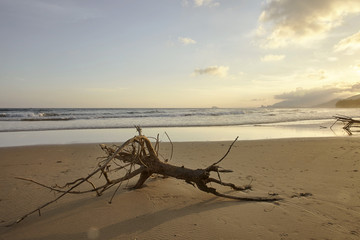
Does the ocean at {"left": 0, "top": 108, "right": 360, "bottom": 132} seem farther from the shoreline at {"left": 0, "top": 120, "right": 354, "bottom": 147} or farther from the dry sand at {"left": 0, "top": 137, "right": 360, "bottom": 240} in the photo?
the dry sand at {"left": 0, "top": 137, "right": 360, "bottom": 240}

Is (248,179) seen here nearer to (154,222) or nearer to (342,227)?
(342,227)

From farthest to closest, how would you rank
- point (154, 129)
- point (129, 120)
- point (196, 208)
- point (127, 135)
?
point (129, 120)
point (154, 129)
point (127, 135)
point (196, 208)

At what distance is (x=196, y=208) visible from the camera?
12.2ft

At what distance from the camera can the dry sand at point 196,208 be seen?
306cm

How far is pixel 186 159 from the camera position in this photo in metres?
7.50

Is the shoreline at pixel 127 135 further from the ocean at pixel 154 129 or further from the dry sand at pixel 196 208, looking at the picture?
the dry sand at pixel 196 208

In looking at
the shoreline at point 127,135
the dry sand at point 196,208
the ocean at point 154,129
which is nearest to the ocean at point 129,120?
the ocean at point 154,129

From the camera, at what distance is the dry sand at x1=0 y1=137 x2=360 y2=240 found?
3057 mm

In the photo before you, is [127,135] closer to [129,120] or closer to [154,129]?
[154,129]

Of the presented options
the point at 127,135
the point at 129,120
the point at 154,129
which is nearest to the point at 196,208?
the point at 127,135

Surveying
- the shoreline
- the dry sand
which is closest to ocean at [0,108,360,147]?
the shoreline

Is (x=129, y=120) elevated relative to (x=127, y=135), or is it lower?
elevated

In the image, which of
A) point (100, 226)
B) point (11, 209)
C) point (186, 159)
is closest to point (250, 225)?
point (100, 226)

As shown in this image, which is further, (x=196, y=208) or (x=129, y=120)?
(x=129, y=120)
